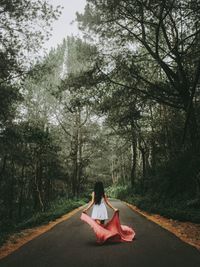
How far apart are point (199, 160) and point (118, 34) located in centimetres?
773

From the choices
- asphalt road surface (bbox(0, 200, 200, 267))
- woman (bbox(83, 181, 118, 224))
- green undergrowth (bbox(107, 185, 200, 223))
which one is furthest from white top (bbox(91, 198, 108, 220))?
green undergrowth (bbox(107, 185, 200, 223))

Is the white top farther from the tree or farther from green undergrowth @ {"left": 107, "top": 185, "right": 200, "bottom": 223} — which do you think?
the tree

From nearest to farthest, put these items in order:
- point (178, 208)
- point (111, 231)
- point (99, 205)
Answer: point (111, 231) < point (99, 205) < point (178, 208)

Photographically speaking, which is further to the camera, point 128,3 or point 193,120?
point 193,120

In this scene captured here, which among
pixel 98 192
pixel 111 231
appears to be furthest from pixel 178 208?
pixel 111 231

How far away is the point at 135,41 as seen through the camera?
17.9 meters

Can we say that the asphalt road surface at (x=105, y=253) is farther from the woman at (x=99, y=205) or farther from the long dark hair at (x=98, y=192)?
the long dark hair at (x=98, y=192)

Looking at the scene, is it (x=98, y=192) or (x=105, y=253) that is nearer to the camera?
(x=105, y=253)

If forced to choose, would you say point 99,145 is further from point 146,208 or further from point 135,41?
point 135,41

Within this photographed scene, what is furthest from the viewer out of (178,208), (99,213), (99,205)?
(178,208)

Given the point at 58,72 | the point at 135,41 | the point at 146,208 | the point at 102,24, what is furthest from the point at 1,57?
the point at 58,72

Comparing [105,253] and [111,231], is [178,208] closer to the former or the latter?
[111,231]

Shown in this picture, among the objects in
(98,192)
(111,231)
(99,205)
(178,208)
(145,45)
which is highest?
(145,45)

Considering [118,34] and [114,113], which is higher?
[118,34]
